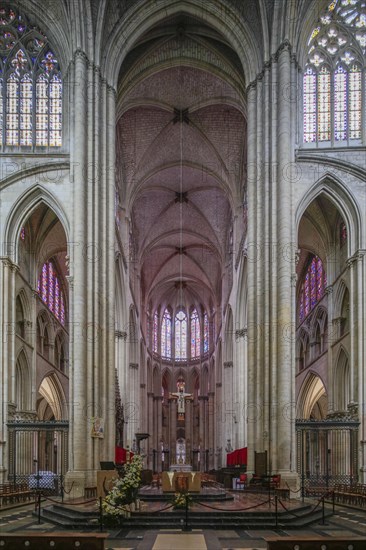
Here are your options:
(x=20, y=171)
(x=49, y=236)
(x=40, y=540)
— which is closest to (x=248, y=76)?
(x=20, y=171)

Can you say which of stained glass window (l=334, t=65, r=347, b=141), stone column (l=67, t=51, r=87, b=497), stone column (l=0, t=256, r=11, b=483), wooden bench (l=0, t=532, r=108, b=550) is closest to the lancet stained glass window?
stone column (l=67, t=51, r=87, b=497)

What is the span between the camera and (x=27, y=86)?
32.0 meters

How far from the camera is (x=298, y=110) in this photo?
1224 inches

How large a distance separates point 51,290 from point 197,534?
28662mm

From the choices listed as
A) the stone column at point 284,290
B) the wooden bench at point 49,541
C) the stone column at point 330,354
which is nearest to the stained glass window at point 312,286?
the stone column at point 330,354

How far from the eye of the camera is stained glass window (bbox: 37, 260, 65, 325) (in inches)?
1652

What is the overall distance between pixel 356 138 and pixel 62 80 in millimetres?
13156

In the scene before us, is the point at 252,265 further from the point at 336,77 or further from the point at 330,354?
the point at 336,77

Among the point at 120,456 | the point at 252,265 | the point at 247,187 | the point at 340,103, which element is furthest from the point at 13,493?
the point at 340,103

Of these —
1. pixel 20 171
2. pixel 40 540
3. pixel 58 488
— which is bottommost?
pixel 58 488

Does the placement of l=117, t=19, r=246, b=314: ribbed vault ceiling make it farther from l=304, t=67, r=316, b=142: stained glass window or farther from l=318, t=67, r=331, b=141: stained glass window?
l=318, t=67, r=331, b=141: stained glass window

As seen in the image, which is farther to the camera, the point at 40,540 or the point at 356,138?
the point at 356,138

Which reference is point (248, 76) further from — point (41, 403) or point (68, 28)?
point (41, 403)

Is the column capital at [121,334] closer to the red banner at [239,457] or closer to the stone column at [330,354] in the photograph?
the red banner at [239,457]
